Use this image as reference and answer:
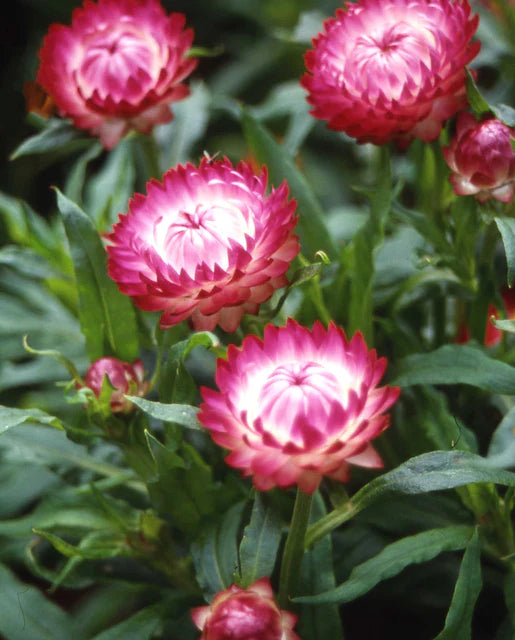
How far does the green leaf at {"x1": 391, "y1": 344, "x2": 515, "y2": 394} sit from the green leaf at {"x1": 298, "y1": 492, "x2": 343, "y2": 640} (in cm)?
16

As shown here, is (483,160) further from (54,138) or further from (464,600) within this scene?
(54,138)

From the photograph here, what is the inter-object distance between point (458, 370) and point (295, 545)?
208mm

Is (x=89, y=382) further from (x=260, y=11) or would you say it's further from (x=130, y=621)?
A: (x=260, y=11)

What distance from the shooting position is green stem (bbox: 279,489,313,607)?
610 mm

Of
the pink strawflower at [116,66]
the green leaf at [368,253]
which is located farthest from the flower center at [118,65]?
the green leaf at [368,253]

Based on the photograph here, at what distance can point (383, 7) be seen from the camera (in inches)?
28.6

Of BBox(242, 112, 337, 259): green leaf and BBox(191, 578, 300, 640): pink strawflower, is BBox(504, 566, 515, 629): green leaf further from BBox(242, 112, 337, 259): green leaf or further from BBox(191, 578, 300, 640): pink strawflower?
BBox(242, 112, 337, 259): green leaf

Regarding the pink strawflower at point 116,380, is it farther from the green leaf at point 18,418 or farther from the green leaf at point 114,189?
the green leaf at point 114,189

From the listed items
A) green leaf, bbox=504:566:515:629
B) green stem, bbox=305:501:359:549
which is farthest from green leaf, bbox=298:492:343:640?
green leaf, bbox=504:566:515:629

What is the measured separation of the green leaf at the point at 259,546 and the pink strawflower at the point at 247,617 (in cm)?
2

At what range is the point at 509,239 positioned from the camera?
2.13 ft

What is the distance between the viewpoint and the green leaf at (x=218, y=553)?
0.70m

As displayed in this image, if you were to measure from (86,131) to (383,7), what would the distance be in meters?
0.34

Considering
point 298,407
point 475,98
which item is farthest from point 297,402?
point 475,98
